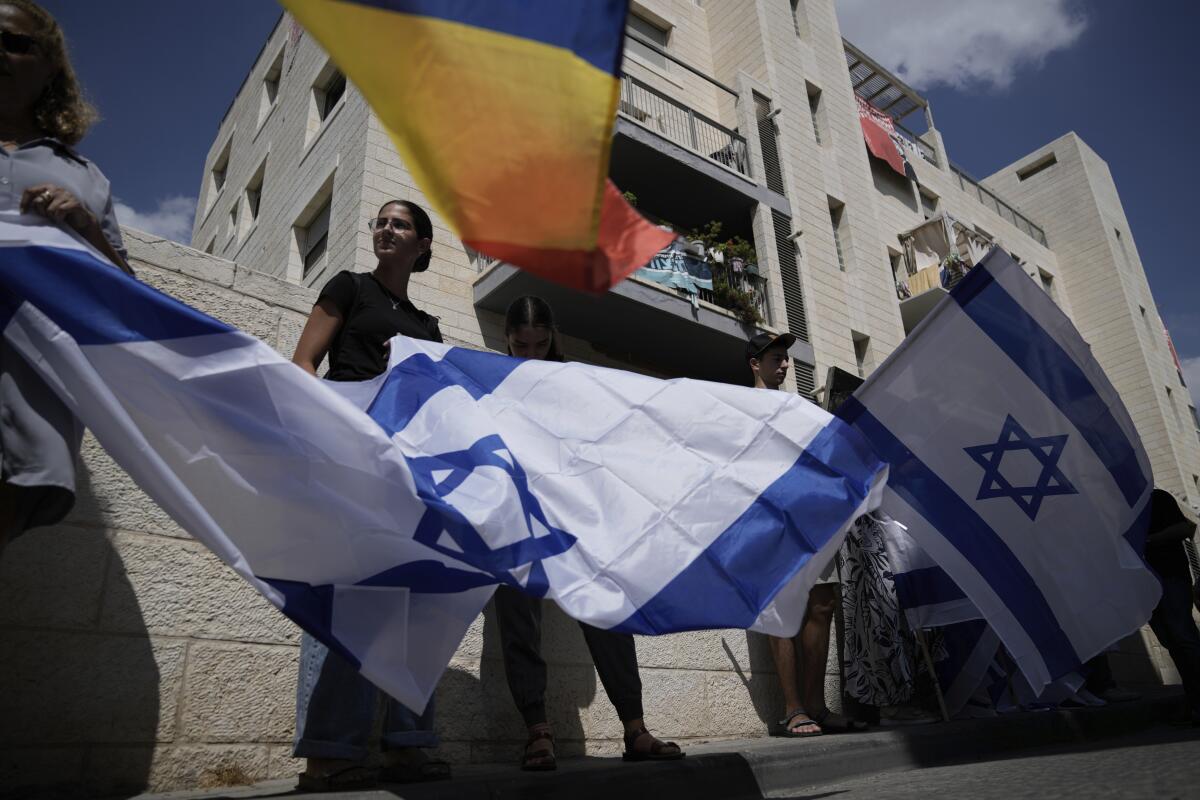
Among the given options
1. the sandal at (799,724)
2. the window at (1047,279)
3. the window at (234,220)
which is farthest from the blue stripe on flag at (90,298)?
the window at (1047,279)

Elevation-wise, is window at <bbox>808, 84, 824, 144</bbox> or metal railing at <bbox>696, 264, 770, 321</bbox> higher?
window at <bbox>808, 84, 824, 144</bbox>

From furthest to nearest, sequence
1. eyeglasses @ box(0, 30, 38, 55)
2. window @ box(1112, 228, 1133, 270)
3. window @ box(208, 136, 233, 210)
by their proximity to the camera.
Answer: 1. window @ box(1112, 228, 1133, 270)
2. window @ box(208, 136, 233, 210)
3. eyeglasses @ box(0, 30, 38, 55)

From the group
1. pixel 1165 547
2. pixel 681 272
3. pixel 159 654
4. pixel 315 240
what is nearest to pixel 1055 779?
pixel 159 654

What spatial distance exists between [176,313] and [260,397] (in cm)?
30

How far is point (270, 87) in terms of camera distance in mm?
19688

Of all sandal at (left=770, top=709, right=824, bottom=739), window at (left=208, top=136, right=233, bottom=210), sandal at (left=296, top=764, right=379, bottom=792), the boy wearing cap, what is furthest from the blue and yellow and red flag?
window at (left=208, top=136, right=233, bottom=210)

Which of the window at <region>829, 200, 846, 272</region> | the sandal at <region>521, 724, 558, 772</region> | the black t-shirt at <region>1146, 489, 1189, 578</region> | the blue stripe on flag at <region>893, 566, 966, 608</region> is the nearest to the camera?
the sandal at <region>521, 724, 558, 772</region>

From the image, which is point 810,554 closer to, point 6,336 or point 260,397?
point 260,397

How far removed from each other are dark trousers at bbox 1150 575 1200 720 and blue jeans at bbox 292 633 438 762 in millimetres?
4879

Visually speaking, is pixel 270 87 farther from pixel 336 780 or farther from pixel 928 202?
pixel 336 780

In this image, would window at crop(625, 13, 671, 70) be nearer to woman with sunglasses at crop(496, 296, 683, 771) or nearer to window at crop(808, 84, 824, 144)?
window at crop(808, 84, 824, 144)

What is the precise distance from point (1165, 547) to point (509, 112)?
6.00m

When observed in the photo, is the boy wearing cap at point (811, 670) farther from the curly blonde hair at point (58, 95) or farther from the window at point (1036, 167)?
the window at point (1036, 167)

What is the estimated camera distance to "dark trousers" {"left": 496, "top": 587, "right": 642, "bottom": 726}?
3.14m
